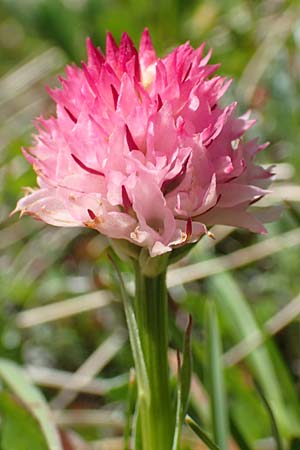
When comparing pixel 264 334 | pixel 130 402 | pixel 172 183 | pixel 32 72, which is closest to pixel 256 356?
pixel 264 334

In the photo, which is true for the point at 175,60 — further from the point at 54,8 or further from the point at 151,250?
the point at 54,8

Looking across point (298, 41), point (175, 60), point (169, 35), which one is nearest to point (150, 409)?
point (175, 60)

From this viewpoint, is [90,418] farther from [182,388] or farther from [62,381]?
[182,388]

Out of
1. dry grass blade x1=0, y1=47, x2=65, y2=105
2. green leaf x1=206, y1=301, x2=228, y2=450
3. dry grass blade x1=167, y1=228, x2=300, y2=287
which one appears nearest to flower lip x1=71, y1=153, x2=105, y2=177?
green leaf x1=206, y1=301, x2=228, y2=450

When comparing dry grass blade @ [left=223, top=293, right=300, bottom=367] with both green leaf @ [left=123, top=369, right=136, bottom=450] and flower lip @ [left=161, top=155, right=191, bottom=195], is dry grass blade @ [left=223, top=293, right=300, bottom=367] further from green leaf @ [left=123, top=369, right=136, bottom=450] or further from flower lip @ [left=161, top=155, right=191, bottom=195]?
flower lip @ [left=161, top=155, right=191, bottom=195]

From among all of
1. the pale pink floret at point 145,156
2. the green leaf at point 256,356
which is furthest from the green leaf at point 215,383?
the pale pink floret at point 145,156
